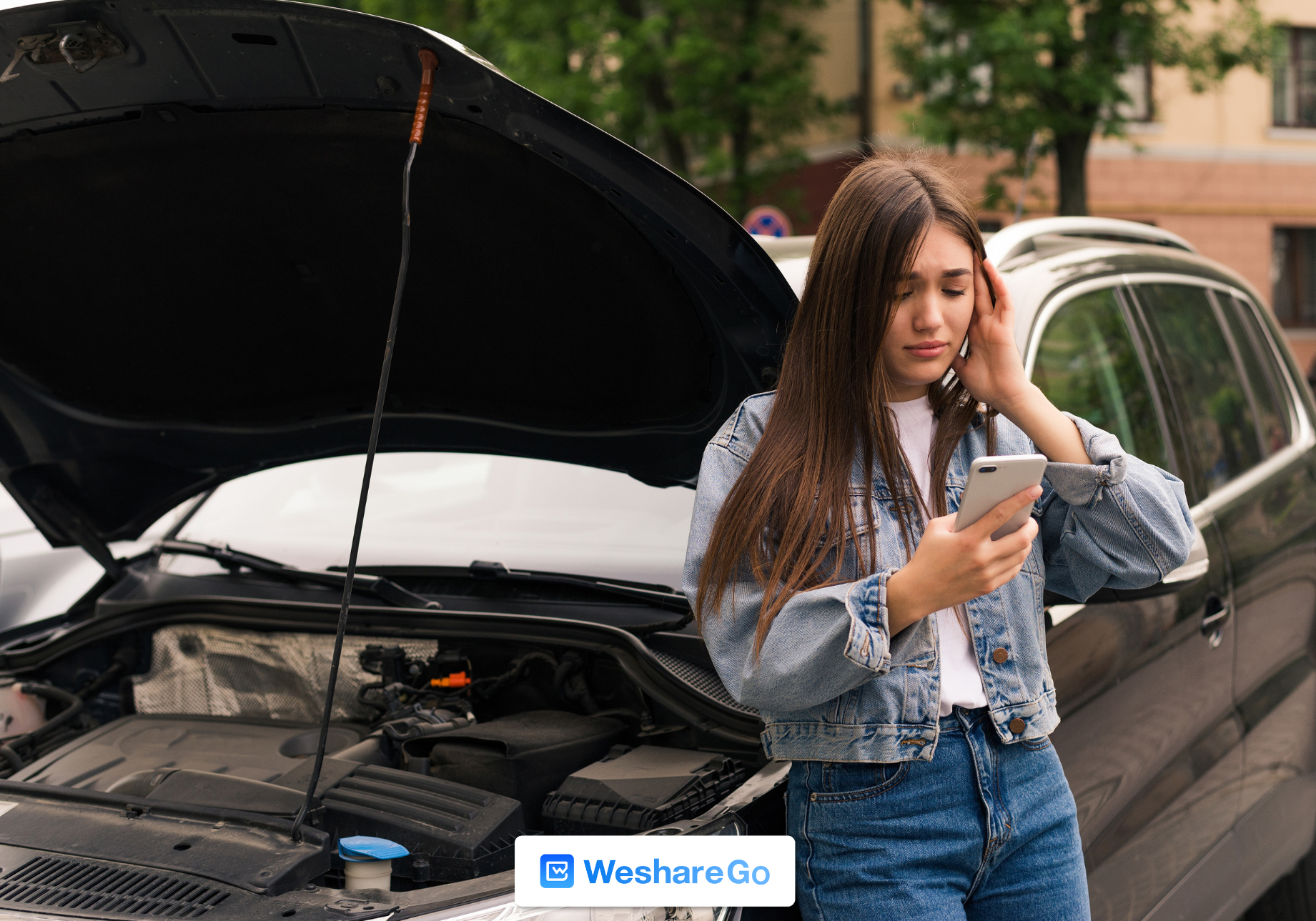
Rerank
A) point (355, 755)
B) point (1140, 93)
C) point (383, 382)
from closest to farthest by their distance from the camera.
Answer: point (383, 382), point (355, 755), point (1140, 93)

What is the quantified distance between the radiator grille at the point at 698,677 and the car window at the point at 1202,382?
1.44 m

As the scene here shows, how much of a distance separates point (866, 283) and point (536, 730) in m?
1.03

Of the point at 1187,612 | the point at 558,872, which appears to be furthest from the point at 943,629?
the point at 1187,612

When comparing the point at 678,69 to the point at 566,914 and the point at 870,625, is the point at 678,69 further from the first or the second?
the point at 566,914

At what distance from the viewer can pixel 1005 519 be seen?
4.56ft

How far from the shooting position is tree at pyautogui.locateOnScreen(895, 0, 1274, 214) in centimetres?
1125

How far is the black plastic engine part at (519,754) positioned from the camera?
1977 mm

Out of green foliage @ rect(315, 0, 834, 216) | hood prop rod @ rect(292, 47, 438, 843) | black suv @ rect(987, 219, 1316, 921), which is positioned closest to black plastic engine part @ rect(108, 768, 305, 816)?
hood prop rod @ rect(292, 47, 438, 843)

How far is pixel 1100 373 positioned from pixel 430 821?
1.79 m

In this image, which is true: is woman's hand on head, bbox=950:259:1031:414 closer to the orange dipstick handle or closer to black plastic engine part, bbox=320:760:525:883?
the orange dipstick handle

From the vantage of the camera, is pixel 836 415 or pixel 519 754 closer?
pixel 836 415

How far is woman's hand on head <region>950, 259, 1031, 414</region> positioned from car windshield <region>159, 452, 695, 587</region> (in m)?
0.87

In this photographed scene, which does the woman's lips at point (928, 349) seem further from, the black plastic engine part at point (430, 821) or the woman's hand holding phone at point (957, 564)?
the black plastic engine part at point (430, 821)

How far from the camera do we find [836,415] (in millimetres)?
1596
